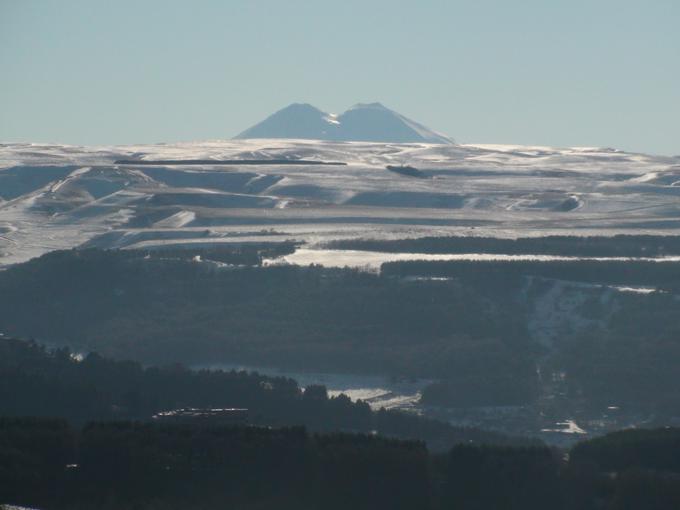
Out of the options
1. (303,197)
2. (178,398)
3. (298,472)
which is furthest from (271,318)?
(303,197)

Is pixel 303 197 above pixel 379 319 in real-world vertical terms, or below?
above

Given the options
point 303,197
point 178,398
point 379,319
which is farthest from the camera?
point 303,197

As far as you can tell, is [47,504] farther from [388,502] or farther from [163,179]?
[163,179]

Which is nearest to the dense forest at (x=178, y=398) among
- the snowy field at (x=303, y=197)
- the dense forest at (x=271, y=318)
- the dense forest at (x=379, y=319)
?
the dense forest at (x=379, y=319)

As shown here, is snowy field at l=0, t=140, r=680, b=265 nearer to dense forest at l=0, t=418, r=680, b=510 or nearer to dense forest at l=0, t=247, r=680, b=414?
dense forest at l=0, t=247, r=680, b=414

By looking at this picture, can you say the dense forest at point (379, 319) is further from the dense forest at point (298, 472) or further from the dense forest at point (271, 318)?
the dense forest at point (298, 472)

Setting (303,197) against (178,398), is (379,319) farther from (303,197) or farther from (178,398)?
(303,197)

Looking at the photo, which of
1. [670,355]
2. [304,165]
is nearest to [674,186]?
[304,165]
